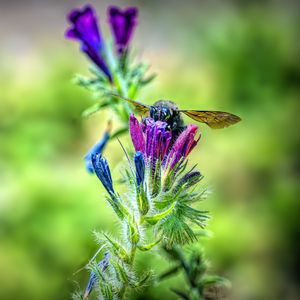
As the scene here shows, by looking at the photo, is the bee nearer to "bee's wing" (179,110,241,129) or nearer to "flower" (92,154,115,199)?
"bee's wing" (179,110,241,129)

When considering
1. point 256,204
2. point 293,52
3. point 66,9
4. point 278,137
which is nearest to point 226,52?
point 293,52

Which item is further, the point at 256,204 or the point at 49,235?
the point at 256,204

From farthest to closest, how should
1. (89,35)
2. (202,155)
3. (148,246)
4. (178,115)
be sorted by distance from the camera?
(202,155) < (89,35) < (178,115) < (148,246)

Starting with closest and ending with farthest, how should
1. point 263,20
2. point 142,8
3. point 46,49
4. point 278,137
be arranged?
point 278,137
point 263,20
point 46,49
point 142,8

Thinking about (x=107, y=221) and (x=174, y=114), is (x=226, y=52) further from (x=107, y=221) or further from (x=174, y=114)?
(x=174, y=114)

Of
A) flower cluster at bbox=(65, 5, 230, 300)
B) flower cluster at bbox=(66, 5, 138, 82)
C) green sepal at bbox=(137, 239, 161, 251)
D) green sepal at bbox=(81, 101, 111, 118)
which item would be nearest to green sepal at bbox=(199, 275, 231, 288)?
flower cluster at bbox=(65, 5, 230, 300)

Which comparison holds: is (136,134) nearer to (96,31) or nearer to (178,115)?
(178,115)

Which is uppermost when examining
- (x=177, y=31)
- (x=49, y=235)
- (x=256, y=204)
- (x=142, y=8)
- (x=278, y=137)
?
(x=142, y=8)

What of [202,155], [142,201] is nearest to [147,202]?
[142,201]
